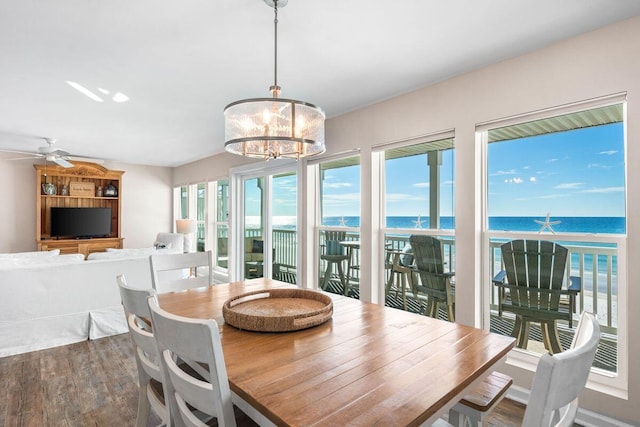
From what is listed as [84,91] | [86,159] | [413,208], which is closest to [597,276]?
[413,208]

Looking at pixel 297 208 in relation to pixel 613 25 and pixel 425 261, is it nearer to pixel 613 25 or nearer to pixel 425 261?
pixel 425 261

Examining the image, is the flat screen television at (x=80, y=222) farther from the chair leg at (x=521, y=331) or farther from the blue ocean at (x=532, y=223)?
the chair leg at (x=521, y=331)

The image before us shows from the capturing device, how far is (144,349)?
4.56ft

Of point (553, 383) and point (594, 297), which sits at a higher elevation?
point (553, 383)

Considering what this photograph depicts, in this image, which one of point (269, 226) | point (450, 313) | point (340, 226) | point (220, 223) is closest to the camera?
point (450, 313)

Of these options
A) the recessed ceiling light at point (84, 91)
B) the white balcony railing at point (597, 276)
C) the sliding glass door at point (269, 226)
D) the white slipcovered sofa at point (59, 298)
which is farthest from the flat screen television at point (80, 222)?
the white balcony railing at point (597, 276)

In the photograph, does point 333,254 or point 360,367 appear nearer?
point 360,367

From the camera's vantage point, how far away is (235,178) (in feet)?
18.4

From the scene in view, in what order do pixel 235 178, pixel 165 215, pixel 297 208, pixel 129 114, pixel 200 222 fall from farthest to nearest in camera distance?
pixel 165 215, pixel 200 222, pixel 235 178, pixel 297 208, pixel 129 114

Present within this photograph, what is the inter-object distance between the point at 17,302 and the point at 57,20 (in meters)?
2.64

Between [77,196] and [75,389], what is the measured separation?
16.8ft

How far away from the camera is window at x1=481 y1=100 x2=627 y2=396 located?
216 cm

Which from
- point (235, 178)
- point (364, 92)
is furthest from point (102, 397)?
point (235, 178)

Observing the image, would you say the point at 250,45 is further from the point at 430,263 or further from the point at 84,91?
the point at 430,263
